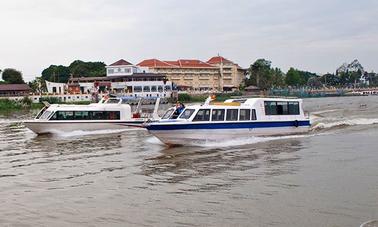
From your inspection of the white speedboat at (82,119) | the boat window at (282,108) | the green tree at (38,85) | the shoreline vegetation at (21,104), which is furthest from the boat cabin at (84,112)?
the green tree at (38,85)

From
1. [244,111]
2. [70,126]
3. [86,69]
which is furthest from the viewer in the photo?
[86,69]

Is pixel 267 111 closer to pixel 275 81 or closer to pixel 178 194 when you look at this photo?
pixel 178 194

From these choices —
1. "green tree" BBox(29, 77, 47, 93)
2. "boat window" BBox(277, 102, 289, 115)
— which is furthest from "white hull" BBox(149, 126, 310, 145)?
"green tree" BBox(29, 77, 47, 93)

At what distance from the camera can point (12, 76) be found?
409 ft

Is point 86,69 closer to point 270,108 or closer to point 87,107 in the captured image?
point 87,107

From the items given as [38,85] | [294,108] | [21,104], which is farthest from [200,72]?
[294,108]

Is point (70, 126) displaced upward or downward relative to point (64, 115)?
downward

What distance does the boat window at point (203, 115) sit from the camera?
22.8m

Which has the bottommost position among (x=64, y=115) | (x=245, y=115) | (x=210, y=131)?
(x=210, y=131)

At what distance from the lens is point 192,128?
22.3m

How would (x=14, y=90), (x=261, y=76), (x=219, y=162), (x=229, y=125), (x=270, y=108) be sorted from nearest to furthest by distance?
(x=219, y=162), (x=229, y=125), (x=270, y=108), (x=14, y=90), (x=261, y=76)

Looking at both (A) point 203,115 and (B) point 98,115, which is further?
(B) point 98,115

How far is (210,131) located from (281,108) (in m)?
5.24

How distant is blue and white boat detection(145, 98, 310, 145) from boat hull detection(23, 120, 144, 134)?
778 cm
